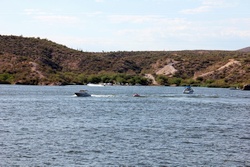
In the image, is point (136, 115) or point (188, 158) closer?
point (188, 158)

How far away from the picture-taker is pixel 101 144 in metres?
45.9

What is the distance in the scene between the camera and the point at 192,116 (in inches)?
3049

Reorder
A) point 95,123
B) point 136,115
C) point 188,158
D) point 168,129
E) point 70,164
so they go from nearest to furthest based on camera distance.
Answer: point 70,164 → point 188,158 → point 168,129 → point 95,123 → point 136,115

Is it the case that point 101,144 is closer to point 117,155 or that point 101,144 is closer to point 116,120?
point 117,155

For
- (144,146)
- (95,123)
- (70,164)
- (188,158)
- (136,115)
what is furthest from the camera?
(136,115)

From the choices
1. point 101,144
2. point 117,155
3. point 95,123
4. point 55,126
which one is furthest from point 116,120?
point 117,155

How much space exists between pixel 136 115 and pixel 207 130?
1954 cm

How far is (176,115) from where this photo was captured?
78.6m

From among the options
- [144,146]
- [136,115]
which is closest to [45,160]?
[144,146]

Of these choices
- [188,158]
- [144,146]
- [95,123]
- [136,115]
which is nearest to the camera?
[188,158]

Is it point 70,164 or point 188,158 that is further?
point 188,158

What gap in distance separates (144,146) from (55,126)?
1733 cm

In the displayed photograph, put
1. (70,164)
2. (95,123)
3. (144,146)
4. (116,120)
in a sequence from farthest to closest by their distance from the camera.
Answer: (116,120) < (95,123) < (144,146) < (70,164)

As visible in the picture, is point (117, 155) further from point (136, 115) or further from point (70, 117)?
point (136, 115)
